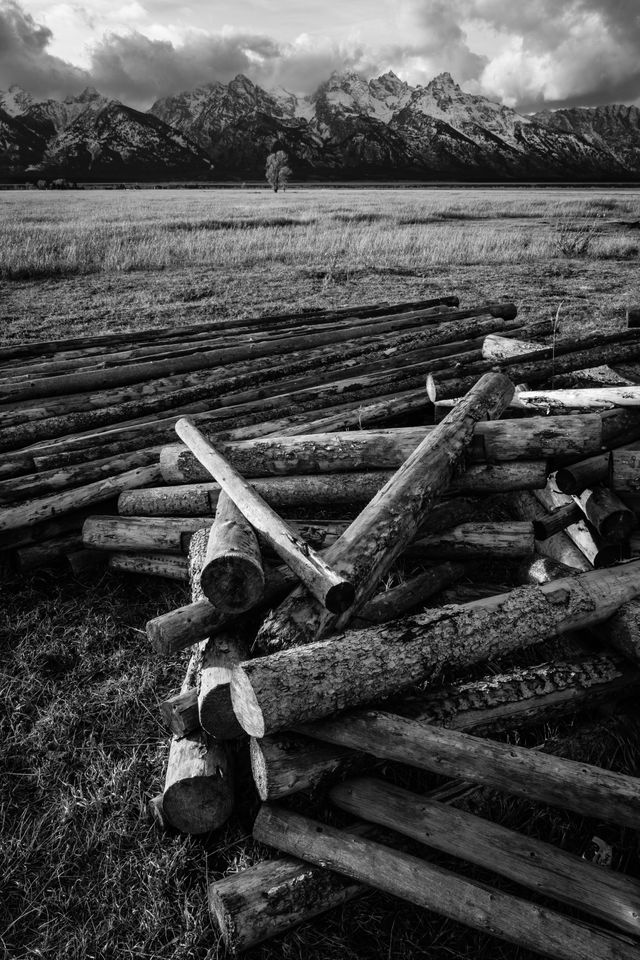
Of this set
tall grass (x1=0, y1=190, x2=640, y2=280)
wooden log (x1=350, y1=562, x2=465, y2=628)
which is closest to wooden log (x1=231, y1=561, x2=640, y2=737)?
wooden log (x1=350, y1=562, x2=465, y2=628)

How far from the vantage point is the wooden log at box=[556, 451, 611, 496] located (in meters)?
3.81

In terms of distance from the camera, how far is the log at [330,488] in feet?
12.7

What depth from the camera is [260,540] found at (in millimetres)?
3182

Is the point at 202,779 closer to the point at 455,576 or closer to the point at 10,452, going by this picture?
the point at 455,576

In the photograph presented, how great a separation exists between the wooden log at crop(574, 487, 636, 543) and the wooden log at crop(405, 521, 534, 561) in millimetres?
390

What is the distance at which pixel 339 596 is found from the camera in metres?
2.60

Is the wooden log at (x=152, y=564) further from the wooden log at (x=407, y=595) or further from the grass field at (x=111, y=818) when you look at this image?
the wooden log at (x=407, y=595)

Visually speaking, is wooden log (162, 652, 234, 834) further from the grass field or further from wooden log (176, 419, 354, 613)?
wooden log (176, 419, 354, 613)

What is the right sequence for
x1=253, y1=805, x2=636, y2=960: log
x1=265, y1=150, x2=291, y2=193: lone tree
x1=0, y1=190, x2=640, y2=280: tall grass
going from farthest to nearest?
x1=265, y1=150, x2=291, y2=193: lone tree → x1=0, y1=190, x2=640, y2=280: tall grass → x1=253, y1=805, x2=636, y2=960: log

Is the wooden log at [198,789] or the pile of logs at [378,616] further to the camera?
the wooden log at [198,789]

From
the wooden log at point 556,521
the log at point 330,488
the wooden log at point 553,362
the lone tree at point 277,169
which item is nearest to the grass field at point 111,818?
the log at point 330,488

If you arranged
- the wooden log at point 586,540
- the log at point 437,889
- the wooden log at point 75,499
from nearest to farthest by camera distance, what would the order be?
1. the log at point 437,889
2. the wooden log at point 586,540
3. the wooden log at point 75,499

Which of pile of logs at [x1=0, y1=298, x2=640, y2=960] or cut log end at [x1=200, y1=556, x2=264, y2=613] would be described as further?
cut log end at [x1=200, y1=556, x2=264, y2=613]

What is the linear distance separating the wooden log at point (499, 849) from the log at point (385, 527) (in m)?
0.72
